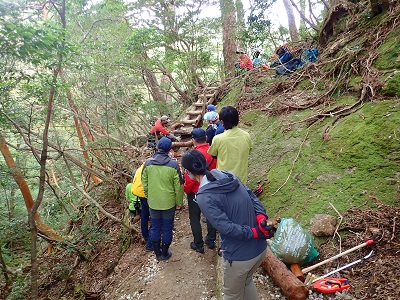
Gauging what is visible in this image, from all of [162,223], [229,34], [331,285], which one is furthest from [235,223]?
[229,34]

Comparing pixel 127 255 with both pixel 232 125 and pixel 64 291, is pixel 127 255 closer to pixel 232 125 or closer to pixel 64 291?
pixel 64 291

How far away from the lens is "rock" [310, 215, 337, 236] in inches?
125

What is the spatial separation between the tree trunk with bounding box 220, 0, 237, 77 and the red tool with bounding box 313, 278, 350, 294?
10098mm

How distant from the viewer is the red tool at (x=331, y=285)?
102 inches

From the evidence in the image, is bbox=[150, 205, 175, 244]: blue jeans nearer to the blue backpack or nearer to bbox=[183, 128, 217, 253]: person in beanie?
bbox=[183, 128, 217, 253]: person in beanie

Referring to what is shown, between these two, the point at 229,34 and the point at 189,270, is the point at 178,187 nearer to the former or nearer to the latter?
the point at 189,270

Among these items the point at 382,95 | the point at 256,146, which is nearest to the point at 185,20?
the point at 256,146

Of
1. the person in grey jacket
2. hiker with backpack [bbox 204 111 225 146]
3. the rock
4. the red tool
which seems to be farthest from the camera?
hiker with backpack [bbox 204 111 225 146]

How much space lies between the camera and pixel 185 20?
36.7ft

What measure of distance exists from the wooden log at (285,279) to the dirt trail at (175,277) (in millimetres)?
184

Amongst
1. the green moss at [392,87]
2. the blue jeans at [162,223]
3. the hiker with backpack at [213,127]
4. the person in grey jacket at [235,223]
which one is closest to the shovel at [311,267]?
the person in grey jacket at [235,223]

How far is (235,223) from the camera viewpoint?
2.11 meters

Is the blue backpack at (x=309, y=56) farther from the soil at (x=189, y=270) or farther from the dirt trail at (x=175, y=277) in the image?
the dirt trail at (x=175, y=277)

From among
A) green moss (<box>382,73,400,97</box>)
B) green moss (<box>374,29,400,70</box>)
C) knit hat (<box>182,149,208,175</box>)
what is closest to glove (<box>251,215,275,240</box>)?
knit hat (<box>182,149,208,175</box>)
